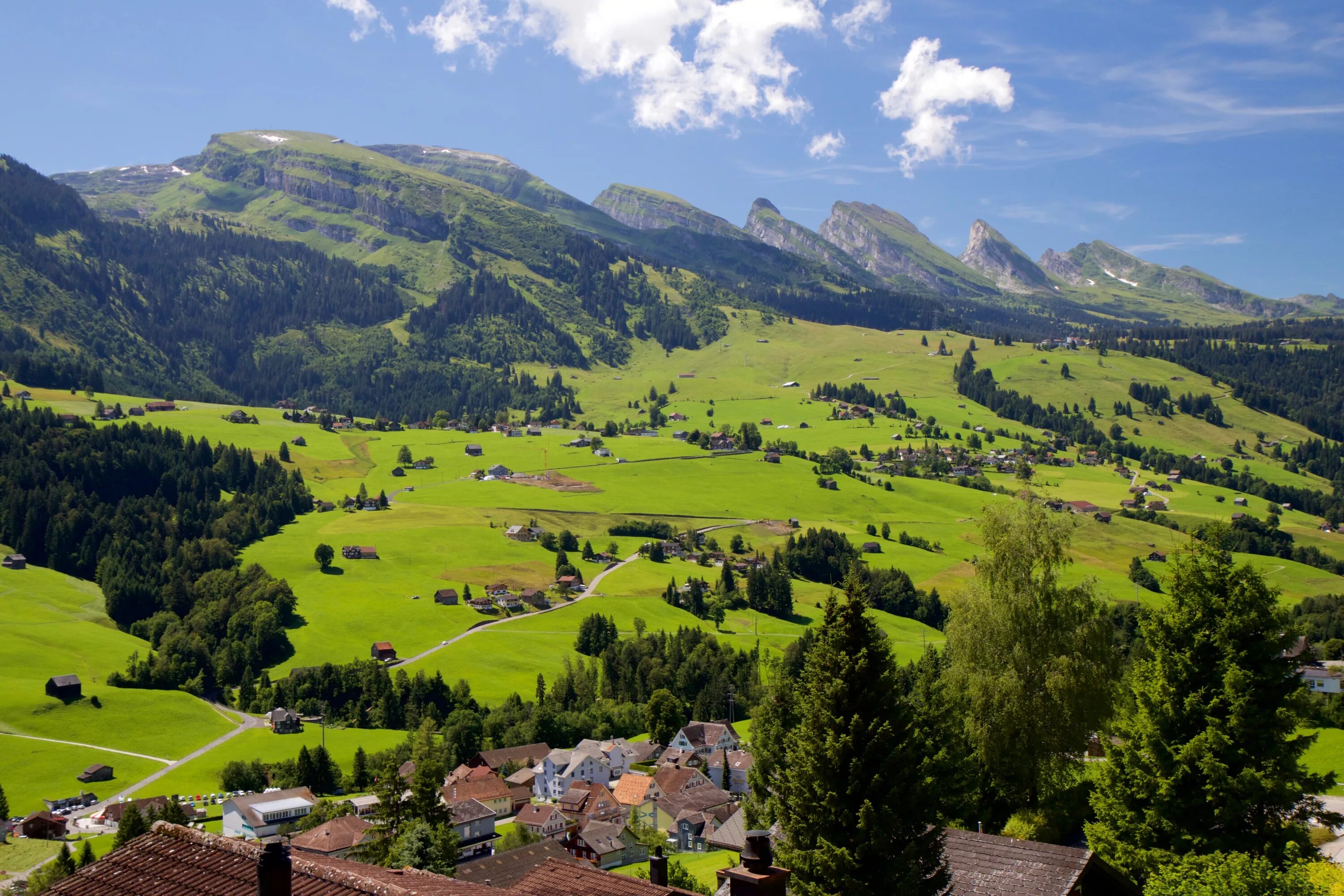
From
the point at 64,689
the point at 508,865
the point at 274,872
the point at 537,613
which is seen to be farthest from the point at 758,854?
the point at 537,613

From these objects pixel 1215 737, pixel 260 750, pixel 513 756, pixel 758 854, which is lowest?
pixel 513 756

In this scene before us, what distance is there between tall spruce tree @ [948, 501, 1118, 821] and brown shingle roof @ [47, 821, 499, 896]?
2932 cm

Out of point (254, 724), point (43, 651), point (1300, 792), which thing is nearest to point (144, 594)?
point (43, 651)

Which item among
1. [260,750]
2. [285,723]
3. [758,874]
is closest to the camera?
[758,874]

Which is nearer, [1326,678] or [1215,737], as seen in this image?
[1215,737]

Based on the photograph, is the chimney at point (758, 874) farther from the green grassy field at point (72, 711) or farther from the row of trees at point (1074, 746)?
the green grassy field at point (72, 711)

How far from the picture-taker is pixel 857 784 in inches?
837

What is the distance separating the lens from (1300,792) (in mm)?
24578

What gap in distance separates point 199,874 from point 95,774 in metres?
106

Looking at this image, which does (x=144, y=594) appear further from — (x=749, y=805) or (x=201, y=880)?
(x=201, y=880)

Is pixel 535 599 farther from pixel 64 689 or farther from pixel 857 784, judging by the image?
pixel 857 784

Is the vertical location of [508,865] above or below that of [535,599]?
above

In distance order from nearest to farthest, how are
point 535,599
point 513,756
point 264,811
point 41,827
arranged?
point 41,827
point 264,811
point 513,756
point 535,599

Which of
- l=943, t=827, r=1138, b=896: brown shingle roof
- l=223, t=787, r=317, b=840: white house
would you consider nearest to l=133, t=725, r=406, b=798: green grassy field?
l=223, t=787, r=317, b=840: white house
